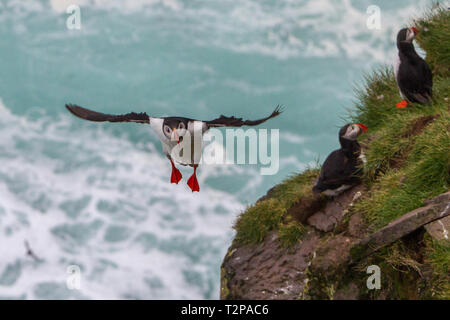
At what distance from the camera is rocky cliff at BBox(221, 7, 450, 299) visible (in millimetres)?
6641

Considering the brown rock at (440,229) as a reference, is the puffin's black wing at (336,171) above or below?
above

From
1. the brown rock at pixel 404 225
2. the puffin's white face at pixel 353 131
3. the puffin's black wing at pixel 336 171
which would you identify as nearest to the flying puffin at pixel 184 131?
the puffin's white face at pixel 353 131

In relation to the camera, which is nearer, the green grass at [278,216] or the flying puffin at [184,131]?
the flying puffin at [184,131]

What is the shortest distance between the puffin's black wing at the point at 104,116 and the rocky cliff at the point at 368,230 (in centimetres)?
282

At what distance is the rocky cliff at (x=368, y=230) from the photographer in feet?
21.8

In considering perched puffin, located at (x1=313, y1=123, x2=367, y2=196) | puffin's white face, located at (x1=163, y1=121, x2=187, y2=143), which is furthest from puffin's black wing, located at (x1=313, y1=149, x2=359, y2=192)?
puffin's white face, located at (x1=163, y1=121, x2=187, y2=143)

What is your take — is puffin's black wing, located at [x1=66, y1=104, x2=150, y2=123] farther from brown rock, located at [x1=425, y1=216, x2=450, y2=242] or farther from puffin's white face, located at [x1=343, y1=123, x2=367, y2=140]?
brown rock, located at [x1=425, y1=216, x2=450, y2=242]

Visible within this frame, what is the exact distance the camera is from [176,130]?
6539mm

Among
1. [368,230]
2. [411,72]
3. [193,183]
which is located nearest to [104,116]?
[193,183]

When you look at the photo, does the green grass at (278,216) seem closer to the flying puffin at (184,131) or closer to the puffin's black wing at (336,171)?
the puffin's black wing at (336,171)

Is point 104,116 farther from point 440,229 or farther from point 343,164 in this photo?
point 440,229

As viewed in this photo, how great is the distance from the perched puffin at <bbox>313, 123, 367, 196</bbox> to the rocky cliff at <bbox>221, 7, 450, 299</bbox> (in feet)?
0.81
